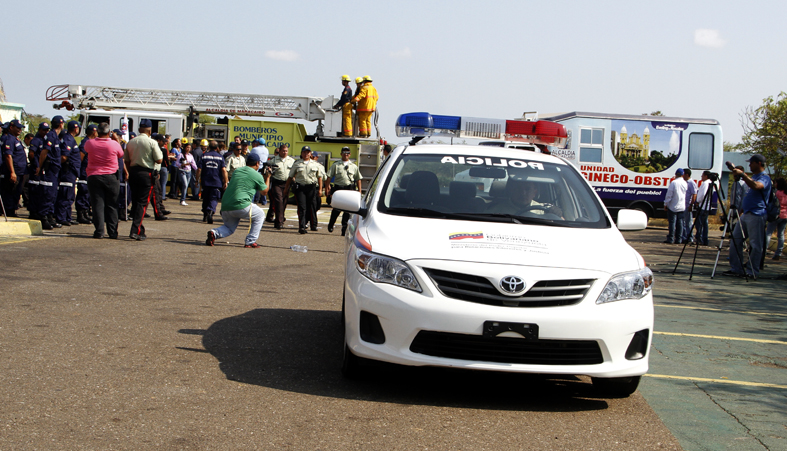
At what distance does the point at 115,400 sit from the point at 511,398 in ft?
7.81

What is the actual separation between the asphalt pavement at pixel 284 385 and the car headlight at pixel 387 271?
728mm

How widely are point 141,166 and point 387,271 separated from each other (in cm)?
945

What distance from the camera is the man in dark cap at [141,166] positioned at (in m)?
12.7

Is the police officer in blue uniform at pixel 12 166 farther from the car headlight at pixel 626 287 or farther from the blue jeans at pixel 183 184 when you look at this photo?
the car headlight at pixel 626 287

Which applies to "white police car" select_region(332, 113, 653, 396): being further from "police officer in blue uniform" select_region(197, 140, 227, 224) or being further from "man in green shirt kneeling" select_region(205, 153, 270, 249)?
"police officer in blue uniform" select_region(197, 140, 227, 224)

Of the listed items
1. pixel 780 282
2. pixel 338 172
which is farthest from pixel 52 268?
pixel 780 282

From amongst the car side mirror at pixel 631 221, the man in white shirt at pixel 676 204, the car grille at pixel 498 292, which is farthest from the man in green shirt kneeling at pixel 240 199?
the man in white shirt at pixel 676 204

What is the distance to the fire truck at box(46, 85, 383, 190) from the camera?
25234 millimetres

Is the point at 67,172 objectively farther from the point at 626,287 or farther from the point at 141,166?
the point at 626,287

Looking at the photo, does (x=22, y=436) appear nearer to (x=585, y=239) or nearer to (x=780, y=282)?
(x=585, y=239)

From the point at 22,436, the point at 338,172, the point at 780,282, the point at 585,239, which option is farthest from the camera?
the point at 338,172

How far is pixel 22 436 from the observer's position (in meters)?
3.73

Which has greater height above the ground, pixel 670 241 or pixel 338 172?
pixel 338 172

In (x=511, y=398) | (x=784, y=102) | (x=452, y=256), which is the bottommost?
(x=511, y=398)
